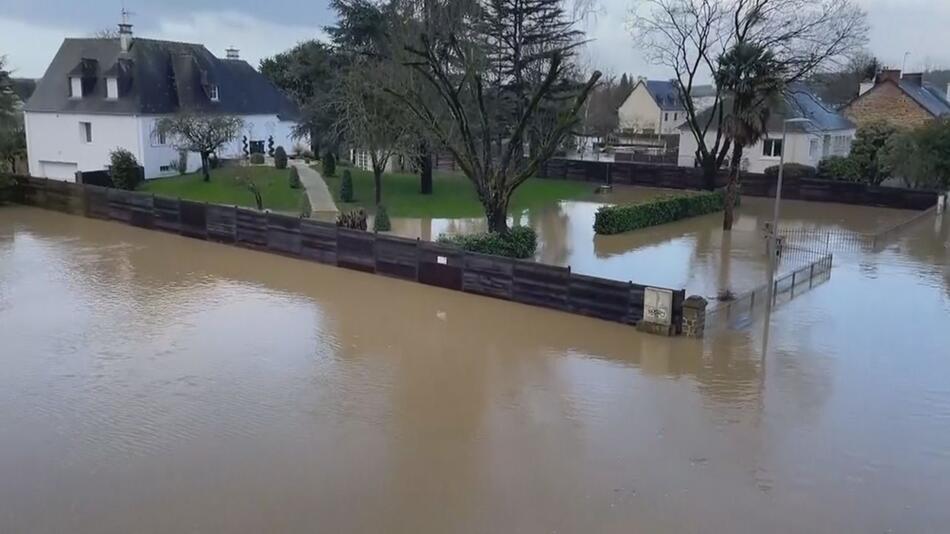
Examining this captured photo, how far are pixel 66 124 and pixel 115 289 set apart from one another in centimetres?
2221

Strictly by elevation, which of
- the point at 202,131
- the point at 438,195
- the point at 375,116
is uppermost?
the point at 375,116

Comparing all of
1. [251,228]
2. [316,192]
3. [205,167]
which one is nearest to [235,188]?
[205,167]

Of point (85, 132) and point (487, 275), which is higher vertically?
point (85, 132)

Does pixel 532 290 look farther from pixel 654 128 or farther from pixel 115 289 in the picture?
pixel 654 128

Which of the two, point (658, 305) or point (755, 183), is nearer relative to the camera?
point (658, 305)

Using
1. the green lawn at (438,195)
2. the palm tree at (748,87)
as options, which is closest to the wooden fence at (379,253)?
the green lawn at (438,195)

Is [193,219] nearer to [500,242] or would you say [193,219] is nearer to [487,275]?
[500,242]

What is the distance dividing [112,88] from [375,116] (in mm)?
15342

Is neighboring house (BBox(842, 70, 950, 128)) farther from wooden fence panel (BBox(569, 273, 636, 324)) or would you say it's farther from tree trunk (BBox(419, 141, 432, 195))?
wooden fence panel (BBox(569, 273, 636, 324))

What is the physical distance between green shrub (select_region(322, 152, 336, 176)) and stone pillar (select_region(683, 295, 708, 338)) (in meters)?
21.2

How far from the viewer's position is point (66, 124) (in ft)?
121

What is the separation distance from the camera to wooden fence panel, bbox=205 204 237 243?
929 inches

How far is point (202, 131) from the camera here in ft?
105

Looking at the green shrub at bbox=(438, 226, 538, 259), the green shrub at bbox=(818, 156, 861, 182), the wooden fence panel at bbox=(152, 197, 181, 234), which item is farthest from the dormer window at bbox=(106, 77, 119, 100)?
the green shrub at bbox=(818, 156, 861, 182)
